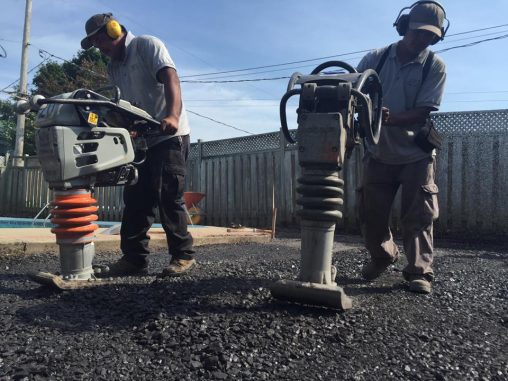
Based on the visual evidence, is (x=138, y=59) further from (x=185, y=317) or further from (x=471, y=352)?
(x=471, y=352)

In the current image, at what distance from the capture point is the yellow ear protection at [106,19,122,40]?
9.93 feet

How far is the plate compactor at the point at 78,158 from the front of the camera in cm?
244

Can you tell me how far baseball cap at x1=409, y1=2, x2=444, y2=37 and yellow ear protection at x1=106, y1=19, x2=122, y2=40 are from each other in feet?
6.18

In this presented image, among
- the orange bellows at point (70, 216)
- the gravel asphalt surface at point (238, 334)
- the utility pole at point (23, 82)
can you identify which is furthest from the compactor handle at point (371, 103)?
the utility pole at point (23, 82)

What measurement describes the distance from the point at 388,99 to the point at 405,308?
1.45m

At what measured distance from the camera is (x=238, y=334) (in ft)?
6.03

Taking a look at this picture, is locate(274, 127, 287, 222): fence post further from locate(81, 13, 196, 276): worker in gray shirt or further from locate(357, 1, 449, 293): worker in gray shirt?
locate(81, 13, 196, 276): worker in gray shirt

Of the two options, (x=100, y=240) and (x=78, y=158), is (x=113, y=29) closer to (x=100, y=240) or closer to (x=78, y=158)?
(x=78, y=158)

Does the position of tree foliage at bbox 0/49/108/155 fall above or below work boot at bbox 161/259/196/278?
above

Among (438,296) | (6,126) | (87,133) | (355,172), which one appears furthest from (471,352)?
(6,126)

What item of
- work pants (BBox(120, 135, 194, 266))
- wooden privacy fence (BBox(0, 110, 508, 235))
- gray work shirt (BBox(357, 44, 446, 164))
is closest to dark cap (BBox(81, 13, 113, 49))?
work pants (BBox(120, 135, 194, 266))

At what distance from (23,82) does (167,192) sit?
16.0 m

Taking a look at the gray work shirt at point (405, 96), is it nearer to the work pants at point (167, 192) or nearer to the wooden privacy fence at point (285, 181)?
the work pants at point (167, 192)

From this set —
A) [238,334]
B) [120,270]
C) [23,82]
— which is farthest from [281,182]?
[23,82]
